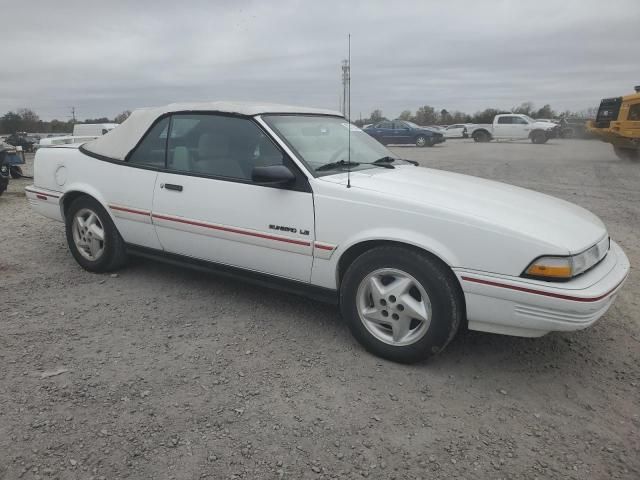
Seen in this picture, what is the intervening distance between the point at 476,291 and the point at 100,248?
3243 mm

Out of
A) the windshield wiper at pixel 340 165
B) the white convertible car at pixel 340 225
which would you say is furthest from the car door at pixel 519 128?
the windshield wiper at pixel 340 165

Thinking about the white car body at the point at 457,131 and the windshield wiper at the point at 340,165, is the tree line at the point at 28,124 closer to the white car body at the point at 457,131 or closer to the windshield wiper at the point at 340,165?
the white car body at the point at 457,131

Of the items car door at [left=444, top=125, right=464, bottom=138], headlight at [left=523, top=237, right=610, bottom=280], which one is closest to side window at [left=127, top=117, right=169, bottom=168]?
headlight at [left=523, top=237, right=610, bottom=280]

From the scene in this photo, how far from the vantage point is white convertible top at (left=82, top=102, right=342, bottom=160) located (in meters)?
3.70

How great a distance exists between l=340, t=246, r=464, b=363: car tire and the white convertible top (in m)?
1.47

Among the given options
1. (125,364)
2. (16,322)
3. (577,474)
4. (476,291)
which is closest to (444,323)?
(476,291)

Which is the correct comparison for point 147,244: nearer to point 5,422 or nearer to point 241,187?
point 241,187

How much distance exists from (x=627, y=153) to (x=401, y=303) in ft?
54.5

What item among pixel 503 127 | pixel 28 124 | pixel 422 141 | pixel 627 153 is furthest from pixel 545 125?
pixel 28 124

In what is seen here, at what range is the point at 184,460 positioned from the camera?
2.14 meters

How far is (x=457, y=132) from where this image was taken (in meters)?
38.3

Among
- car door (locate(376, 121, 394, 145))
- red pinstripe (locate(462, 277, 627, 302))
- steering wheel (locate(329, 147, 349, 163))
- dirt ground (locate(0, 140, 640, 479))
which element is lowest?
car door (locate(376, 121, 394, 145))

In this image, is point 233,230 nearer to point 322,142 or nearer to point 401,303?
point 322,142

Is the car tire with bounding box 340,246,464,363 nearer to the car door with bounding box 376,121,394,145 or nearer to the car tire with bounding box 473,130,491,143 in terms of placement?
the car door with bounding box 376,121,394,145
